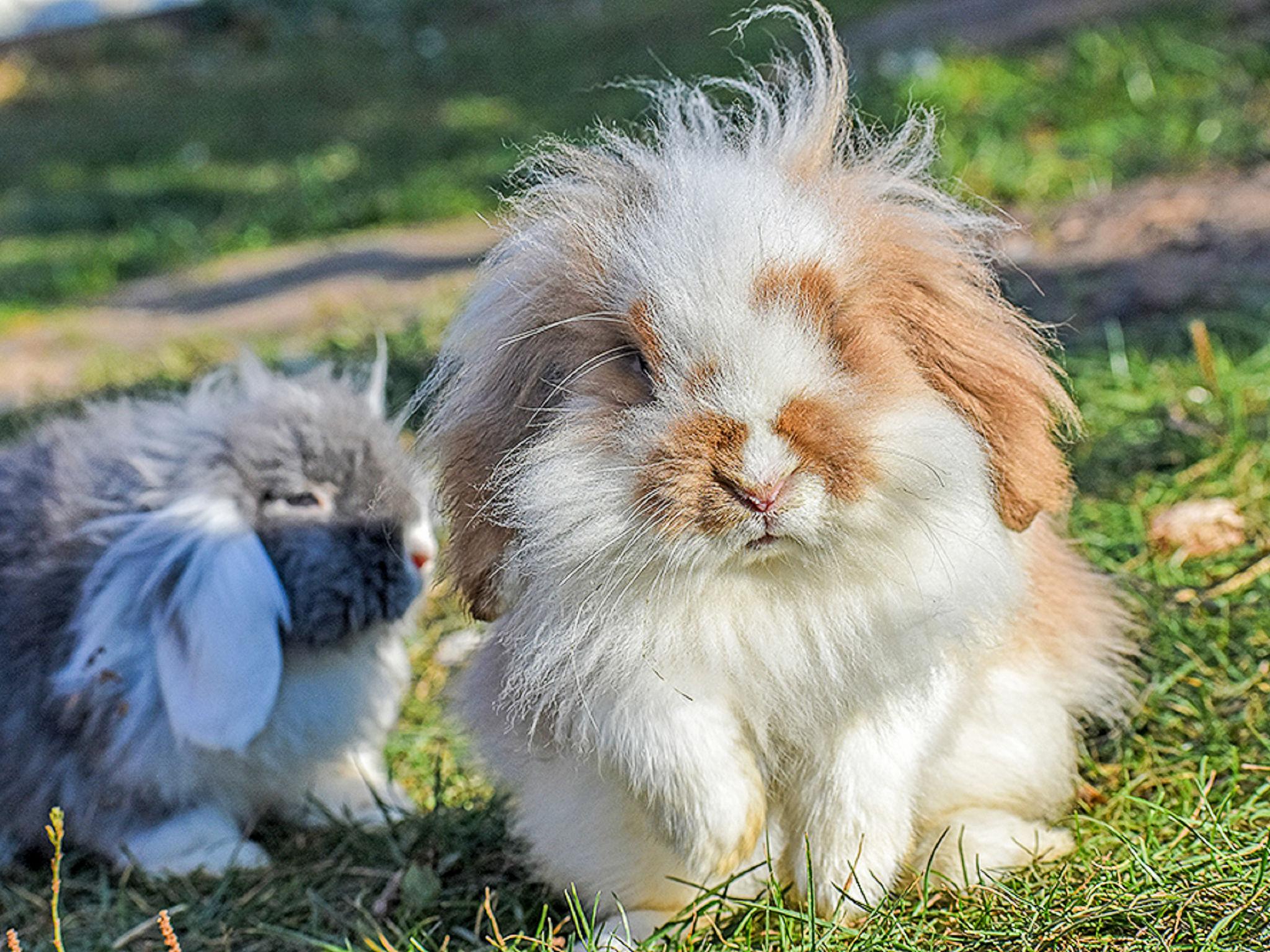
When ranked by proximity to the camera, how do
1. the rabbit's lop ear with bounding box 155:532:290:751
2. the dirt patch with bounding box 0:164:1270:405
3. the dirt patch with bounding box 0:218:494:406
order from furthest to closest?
the dirt patch with bounding box 0:218:494:406
the dirt patch with bounding box 0:164:1270:405
the rabbit's lop ear with bounding box 155:532:290:751

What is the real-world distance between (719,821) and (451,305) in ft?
14.0

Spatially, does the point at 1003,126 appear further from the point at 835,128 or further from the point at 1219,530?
the point at 835,128

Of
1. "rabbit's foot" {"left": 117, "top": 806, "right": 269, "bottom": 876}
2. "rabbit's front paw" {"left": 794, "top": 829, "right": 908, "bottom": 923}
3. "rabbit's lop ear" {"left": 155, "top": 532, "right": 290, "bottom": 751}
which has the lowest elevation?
"rabbit's foot" {"left": 117, "top": 806, "right": 269, "bottom": 876}

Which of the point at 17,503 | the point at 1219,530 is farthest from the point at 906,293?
the point at 17,503

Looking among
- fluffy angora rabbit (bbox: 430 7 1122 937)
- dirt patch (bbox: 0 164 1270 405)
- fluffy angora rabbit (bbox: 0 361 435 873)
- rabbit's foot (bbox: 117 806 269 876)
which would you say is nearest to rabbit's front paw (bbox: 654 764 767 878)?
fluffy angora rabbit (bbox: 430 7 1122 937)

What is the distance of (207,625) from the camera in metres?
2.89

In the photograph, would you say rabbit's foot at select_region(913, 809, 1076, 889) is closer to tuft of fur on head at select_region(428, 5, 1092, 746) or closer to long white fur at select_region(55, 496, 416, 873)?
tuft of fur on head at select_region(428, 5, 1092, 746)

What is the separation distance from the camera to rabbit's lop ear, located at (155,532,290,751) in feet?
9.42

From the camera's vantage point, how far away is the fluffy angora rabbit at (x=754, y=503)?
1.91 metres

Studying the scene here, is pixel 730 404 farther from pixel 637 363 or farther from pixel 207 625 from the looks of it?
pixel 207 625

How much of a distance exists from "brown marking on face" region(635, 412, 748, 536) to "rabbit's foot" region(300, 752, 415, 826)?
1555 millimetres

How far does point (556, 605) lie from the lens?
6.72ft

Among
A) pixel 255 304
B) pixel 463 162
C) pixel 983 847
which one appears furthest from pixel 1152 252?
pixel 463 162

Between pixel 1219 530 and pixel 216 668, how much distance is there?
2.23 m
